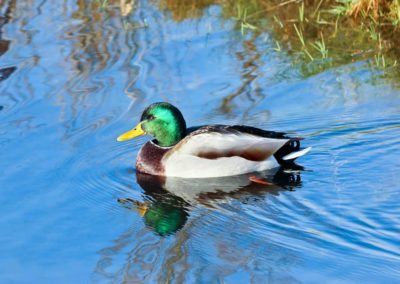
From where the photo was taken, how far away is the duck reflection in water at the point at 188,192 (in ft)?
25.1

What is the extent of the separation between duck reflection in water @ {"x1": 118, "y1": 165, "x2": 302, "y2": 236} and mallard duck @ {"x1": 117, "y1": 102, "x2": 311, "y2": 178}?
0.24ft

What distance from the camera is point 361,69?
10.4 m

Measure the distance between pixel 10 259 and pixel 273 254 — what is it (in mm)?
1761

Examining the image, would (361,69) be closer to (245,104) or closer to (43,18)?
(245,104)

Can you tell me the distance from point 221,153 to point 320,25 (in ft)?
12.0

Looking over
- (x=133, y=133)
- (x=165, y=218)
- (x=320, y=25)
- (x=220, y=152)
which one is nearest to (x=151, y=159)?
(x=133, y=133)

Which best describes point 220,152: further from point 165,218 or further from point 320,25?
point 320,25

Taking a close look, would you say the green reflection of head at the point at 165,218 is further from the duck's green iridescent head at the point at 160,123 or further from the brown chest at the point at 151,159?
the duck's green iridescent head at the point at 160,123

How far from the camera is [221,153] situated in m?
8.62

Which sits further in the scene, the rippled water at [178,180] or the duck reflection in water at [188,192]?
the duck reflection in water at [188,192]

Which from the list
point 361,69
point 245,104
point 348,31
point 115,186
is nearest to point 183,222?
point 115,186

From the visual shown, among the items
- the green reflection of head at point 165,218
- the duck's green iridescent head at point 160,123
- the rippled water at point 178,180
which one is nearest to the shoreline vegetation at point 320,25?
the rippled water at point 178,180

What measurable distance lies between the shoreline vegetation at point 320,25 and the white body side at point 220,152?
196 centimetres

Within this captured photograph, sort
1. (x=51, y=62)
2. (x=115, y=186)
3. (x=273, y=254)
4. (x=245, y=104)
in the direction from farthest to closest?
(x=51, y=62) < (x=245, y=104) < (x=115, y=186) < (x=273, y=254)
